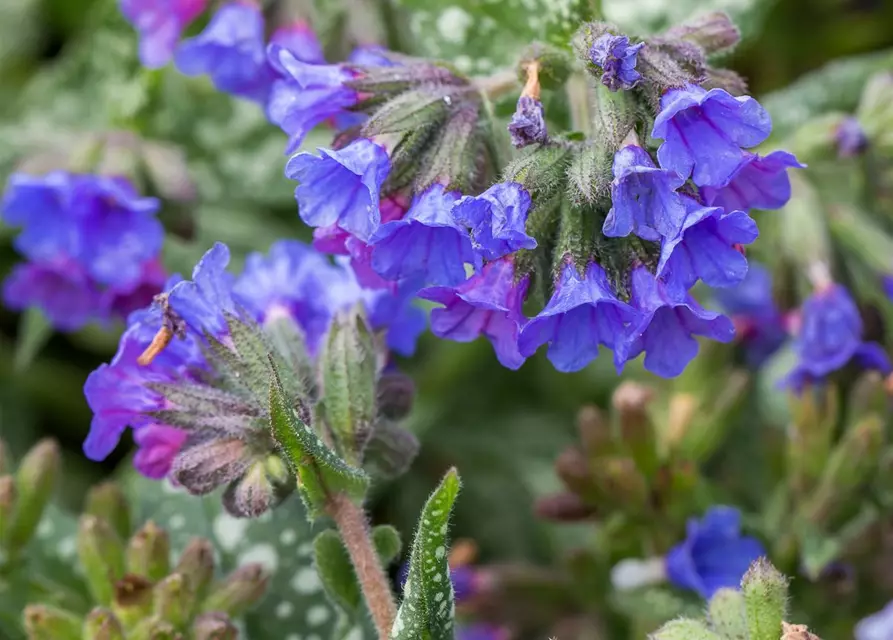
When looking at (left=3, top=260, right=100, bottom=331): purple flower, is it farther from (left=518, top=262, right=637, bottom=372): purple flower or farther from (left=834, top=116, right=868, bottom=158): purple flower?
(left=834, top=116, right=868, bottom=158): purple flower

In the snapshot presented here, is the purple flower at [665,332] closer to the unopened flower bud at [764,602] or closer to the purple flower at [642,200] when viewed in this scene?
the purple flower at [642,200]

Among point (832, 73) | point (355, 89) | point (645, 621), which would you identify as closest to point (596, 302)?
point (355, 89)

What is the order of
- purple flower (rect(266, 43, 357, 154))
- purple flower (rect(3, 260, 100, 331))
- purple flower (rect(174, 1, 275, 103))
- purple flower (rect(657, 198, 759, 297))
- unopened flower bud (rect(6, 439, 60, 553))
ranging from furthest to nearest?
purple flower (rect(3, 260, 100, 331)) → purple flower (rect(174, 1, 275, 103)) → unopened flower bud (rect(6, 439, 60, 553)) → purple flower (rect(266, 43, 357, 154)) → purple flower (rect(657, 198, 759, 297))

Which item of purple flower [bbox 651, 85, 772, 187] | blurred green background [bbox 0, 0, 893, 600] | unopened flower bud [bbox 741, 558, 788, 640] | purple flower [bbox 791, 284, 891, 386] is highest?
purple flower [bbox 651, 85, 772, 187]

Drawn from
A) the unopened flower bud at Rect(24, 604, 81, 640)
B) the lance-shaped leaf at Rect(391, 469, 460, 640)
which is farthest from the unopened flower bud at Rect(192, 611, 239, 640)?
the lance-shaped leaf at Rect(391, 469, 460, 640)

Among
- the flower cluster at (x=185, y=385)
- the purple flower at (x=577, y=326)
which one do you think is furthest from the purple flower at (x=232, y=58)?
the purple flower at (x=577, y=326)
